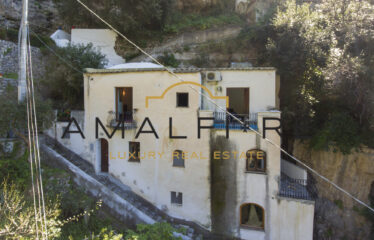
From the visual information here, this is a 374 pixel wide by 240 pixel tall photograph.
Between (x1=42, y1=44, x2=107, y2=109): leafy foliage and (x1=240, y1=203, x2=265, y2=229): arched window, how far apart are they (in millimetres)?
11253

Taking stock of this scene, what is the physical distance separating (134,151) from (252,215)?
6.44 m

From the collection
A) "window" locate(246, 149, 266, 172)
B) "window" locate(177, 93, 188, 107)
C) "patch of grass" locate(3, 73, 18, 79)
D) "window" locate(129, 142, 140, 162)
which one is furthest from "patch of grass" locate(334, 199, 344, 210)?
"patch of grass" locate(3, 73, 18, 79)

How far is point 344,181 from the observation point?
11.5 metres

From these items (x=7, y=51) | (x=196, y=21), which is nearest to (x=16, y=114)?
(x=7, y=51)

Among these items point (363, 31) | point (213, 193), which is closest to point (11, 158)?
point (213, 193)

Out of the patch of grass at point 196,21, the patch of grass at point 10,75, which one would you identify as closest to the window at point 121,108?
the patch of grass at point 10,75

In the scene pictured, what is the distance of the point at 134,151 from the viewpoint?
11.8m

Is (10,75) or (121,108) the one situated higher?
(10,75)

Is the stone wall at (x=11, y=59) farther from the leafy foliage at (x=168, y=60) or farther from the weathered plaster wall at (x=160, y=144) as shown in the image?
the leafy foliage at (x=168, y=60)

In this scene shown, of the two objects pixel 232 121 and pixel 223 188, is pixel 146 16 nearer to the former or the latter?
pixel 232 121

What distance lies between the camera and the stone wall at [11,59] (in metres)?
14.7

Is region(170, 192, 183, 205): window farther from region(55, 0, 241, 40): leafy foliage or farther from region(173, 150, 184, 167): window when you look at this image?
region(55, 0, 241, 40): leafy foliage

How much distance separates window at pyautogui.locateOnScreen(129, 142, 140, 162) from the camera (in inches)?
460

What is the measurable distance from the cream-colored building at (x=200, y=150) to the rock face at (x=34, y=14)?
12857mm
